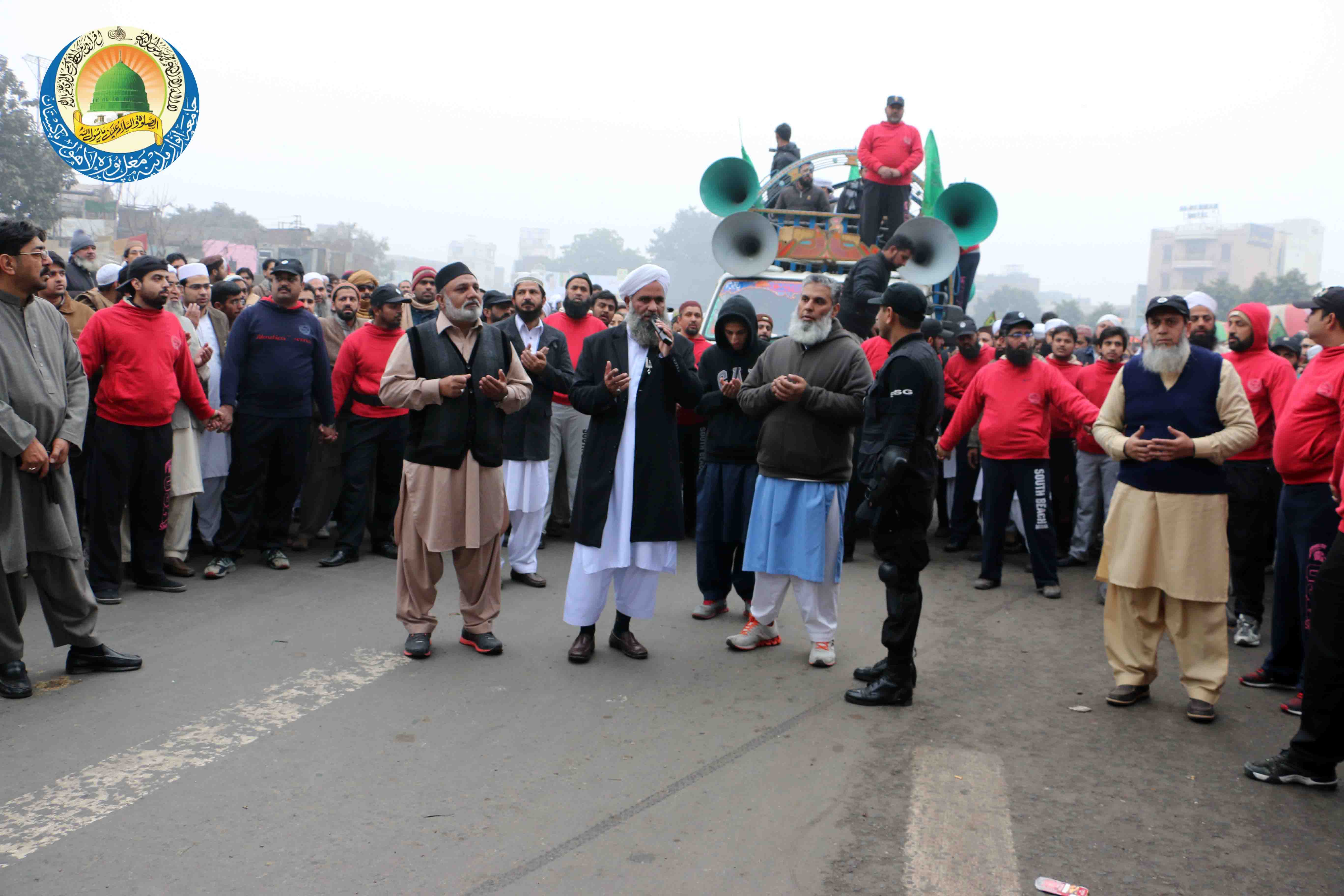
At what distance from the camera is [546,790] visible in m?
3.81

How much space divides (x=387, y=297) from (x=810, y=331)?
362 centimetres

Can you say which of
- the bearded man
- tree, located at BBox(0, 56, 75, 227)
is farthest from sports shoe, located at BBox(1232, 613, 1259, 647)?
tree, located at BBox(0, 56, 75, 227)

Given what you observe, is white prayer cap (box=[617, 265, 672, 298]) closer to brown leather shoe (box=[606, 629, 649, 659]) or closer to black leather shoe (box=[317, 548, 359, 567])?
brown leather shoe (box=[606, 629, 649, 659])

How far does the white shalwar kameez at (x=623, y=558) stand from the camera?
5473mm

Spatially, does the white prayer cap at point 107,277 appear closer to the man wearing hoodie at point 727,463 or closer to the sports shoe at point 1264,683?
the man wearing hoodie at point 727,463

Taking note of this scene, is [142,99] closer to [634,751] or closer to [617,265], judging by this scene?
[634,751]

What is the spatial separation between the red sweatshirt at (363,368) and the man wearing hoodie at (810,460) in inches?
132

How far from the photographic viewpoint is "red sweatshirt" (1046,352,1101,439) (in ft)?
27.8

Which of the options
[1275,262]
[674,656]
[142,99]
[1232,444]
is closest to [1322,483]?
[1232,444]

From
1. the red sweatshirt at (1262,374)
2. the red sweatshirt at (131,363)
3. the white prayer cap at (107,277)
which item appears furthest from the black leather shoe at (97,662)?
the red sweatshirt at (1262,374)

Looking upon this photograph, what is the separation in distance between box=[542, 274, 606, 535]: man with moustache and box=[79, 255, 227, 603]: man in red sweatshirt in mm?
2835

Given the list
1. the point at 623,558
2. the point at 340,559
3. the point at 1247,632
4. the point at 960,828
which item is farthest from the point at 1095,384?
the point at 340,559

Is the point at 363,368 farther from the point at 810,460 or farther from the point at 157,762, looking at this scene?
the point at 157,762

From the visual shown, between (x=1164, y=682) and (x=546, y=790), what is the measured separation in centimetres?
361
